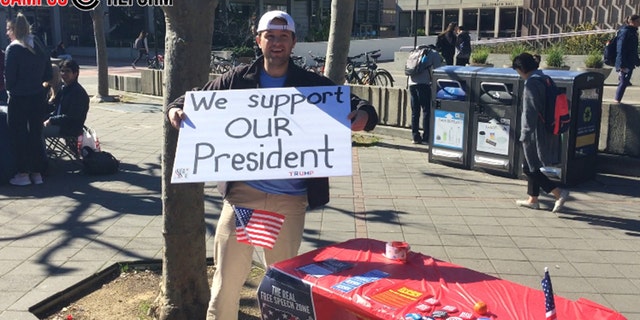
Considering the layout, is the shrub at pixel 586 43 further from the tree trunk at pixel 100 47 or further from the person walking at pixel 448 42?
the tree trunk at pixel 100 47

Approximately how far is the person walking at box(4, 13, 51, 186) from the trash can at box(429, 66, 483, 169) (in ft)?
17.0

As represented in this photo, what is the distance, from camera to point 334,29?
952 cm

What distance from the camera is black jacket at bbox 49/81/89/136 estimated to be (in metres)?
8.27

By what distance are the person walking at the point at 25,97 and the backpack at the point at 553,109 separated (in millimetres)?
5815

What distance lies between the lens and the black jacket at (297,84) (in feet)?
10.8

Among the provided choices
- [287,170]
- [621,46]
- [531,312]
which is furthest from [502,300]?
[621,46]

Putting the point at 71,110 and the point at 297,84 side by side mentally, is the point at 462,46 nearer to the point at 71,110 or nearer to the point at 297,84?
the point at 71,110

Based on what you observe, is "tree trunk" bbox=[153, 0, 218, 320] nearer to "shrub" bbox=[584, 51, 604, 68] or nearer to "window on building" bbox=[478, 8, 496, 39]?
"shrub" bbox=[584, 51, 604, 68]

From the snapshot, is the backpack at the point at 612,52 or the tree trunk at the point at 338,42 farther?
the backpack at the point at 612,52

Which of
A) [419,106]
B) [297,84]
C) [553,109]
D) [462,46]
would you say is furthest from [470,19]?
[297,84]

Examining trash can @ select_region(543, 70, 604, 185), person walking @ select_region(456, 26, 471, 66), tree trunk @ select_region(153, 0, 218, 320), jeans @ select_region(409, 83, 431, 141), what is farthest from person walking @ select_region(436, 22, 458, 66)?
tree trunk @ select_region(153, 0, 218, 320)

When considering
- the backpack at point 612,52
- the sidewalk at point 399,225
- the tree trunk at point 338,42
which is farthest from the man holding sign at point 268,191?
the backpack at point 612,52

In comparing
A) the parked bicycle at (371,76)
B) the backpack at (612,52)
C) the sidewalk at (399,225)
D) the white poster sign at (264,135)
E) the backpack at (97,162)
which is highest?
the backpack at (612,52)

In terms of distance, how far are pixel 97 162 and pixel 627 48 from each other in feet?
32.0
